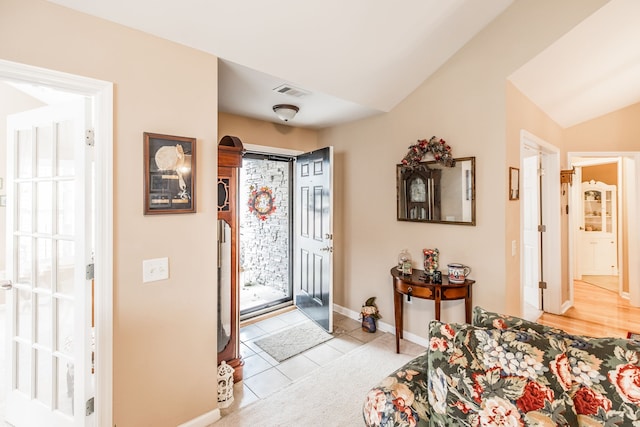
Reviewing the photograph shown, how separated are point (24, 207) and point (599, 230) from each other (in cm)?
837

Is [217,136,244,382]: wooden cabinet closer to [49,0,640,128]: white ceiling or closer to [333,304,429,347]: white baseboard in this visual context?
[49,0,640,128]: white ceiling

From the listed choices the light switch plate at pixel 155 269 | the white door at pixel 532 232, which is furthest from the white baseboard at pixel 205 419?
the white door at pixel 532 232

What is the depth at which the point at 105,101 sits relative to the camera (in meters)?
1.58

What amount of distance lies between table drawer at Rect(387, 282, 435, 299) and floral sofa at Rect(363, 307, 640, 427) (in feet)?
4.08

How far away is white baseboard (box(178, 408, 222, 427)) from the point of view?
1.90m

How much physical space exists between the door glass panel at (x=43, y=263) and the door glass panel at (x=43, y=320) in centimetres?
8

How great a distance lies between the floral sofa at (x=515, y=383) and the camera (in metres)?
1.01

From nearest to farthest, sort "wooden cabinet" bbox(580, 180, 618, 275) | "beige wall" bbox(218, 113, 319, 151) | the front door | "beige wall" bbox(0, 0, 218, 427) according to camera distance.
→ "beige wall" bbox(0, 0, 218, 427) < the front door < "beige wall" bbox(218, 113, 319, 151) < "wooden cabinet" bbox(580, 180, 618, 275)

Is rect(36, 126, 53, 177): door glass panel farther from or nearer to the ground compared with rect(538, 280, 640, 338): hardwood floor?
farther from the ground

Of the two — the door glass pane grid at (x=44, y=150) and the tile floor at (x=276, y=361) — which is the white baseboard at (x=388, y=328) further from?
the door glass pane grid at (x=44, y=150)

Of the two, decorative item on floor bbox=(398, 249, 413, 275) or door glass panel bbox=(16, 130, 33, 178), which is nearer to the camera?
door glass panel bbox=(16, 130, 33, 178)

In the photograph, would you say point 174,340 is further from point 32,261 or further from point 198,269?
point 32,261

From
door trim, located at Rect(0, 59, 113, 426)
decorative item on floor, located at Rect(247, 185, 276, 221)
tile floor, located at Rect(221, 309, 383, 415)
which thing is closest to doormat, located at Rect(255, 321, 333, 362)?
tile floor, located at Rect(221, 309, 383, 415)

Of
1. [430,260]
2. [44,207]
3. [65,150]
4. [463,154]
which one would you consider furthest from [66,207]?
[463,154]
